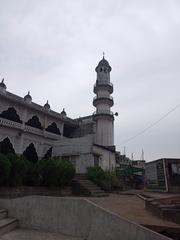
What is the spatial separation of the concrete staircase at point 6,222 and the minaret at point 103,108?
2018 cm

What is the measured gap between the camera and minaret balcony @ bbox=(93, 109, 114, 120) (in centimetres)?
2773

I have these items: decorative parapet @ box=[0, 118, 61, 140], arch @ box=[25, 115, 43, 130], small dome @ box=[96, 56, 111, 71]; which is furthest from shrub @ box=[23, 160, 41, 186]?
small dome @ box=[96, 56, 111, 71]

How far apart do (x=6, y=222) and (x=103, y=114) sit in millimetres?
21569

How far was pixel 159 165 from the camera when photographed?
20.0m

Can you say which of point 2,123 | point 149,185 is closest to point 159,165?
point 149,185

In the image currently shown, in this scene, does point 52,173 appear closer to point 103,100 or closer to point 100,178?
point 100,178

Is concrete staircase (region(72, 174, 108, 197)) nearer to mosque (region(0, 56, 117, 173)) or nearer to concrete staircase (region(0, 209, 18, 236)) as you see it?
mosque (region(0, 56, 117, 173))

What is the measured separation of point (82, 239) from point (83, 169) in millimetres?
14797

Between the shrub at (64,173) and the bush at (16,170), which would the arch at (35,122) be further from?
the bush at (16,170)

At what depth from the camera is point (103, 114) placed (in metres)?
27.7

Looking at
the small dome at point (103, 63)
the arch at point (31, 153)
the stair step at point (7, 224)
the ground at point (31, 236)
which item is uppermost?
the small dome at point (103, 63)

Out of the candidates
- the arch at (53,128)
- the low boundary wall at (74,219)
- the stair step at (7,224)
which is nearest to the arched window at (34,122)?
the arch at (53,128)

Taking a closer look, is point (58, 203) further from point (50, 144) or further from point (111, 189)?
point (50, 144)

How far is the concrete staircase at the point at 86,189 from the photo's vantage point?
47.6ft
